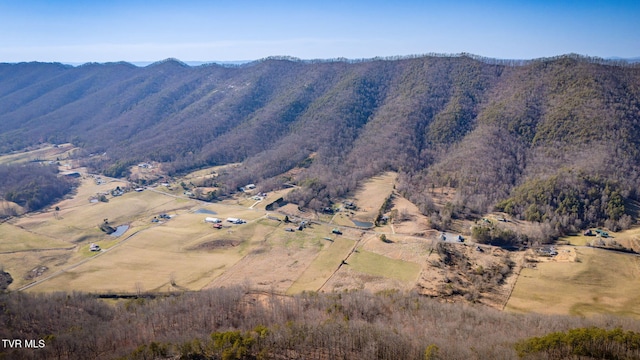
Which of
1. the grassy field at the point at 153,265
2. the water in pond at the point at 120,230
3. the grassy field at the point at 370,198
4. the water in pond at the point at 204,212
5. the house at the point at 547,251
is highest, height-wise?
the grassy field at the point at 370,198

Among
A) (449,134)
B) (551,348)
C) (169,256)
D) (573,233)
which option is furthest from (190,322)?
(449,134)

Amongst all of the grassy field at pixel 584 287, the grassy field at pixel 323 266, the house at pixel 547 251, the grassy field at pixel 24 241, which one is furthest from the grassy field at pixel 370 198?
the grassy field at pixel 24 241

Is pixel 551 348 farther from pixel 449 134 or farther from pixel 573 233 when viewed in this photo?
pixel 449 134

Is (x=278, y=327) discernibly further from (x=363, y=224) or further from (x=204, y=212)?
(x=204, y=212)

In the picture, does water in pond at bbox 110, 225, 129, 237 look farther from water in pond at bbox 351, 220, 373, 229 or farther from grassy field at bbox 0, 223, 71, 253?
water in pond at bbox 351, 220, 373, 229

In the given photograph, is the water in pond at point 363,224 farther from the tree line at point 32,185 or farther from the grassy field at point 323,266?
the tree line at point 32,185

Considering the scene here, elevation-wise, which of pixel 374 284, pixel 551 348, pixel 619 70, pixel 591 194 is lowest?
pixel 374 284

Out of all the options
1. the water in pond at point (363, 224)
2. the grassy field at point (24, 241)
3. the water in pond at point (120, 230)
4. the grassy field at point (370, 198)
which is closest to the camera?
the grassy field at point (24, 241)

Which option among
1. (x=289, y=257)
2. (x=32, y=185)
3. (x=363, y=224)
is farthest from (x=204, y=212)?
(x=32, y=185)

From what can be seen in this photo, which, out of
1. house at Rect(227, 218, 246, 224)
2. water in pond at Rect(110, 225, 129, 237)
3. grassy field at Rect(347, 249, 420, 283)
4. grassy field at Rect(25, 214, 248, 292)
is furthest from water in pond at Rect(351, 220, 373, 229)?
water in pond at Rect(110, 225, 129, 237)
